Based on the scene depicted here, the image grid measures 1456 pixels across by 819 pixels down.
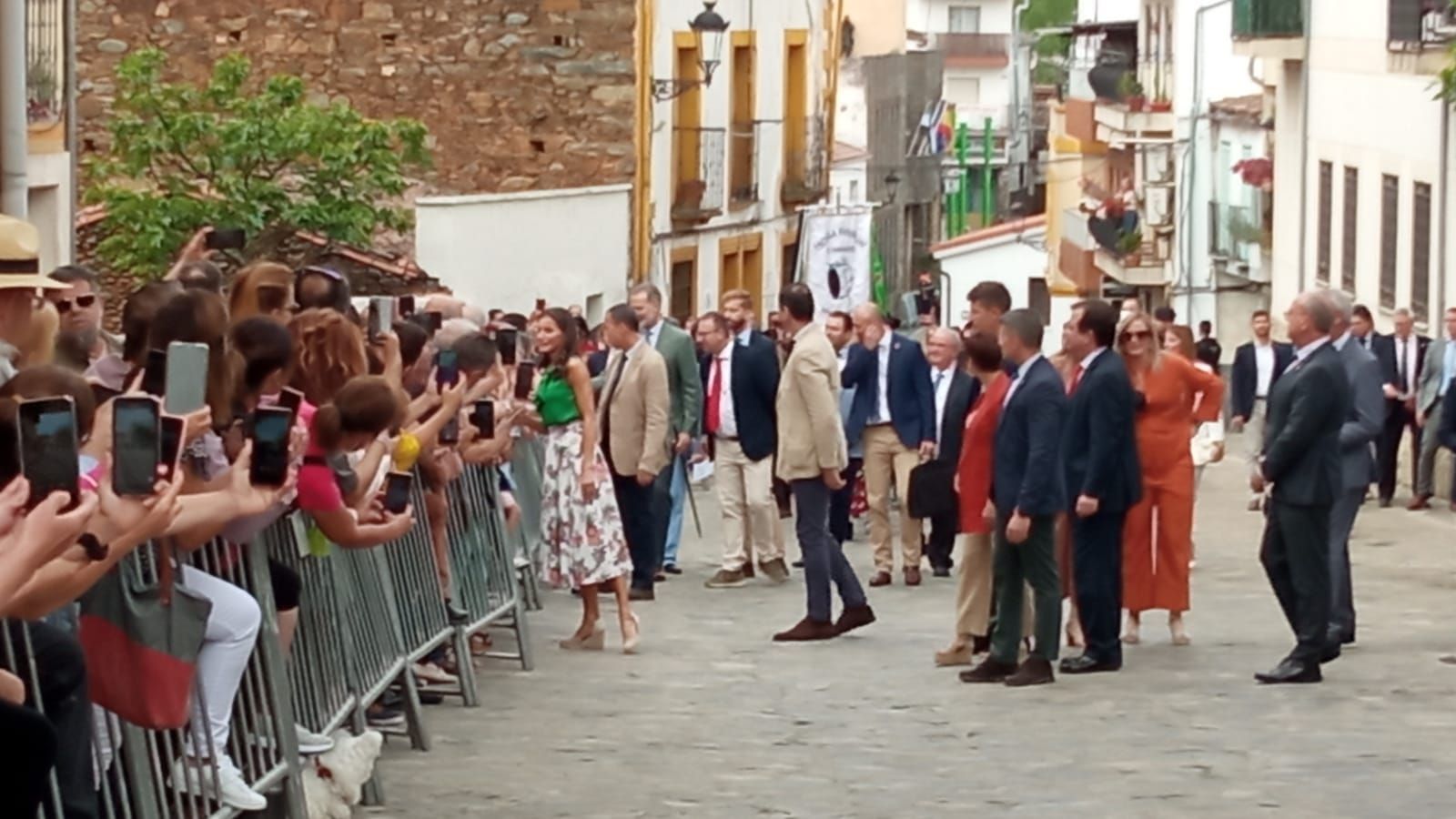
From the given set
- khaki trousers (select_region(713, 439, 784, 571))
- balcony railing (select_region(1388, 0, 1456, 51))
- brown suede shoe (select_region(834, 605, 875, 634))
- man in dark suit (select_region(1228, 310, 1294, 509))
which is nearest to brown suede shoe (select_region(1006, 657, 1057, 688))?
brown suede shoe (select_region(834, 605, 875, 634))

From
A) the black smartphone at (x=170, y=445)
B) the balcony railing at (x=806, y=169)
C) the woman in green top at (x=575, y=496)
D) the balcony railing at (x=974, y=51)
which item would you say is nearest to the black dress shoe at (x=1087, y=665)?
the woman in green top at (x=575, y=496)

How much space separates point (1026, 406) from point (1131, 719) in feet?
5.35

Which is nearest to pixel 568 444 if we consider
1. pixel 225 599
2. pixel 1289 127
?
pixel 225 599

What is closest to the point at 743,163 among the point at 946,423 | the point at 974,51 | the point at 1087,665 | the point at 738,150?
the point at 738,150

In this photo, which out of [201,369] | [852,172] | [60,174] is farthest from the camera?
[852,172]

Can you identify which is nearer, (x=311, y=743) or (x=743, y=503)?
(x=311, y=743)

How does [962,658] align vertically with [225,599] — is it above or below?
below

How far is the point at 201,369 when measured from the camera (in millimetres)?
8148

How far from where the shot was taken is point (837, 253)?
44156mm

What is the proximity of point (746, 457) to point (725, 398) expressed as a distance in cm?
66

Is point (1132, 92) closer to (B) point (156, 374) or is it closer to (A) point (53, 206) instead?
(A) point (53, 206)

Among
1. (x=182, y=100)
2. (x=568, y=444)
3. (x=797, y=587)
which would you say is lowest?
(x=797, y=587)

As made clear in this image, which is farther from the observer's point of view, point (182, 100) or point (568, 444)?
point (182, 100)

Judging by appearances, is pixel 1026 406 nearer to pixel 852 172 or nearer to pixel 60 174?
pixel 60 174
